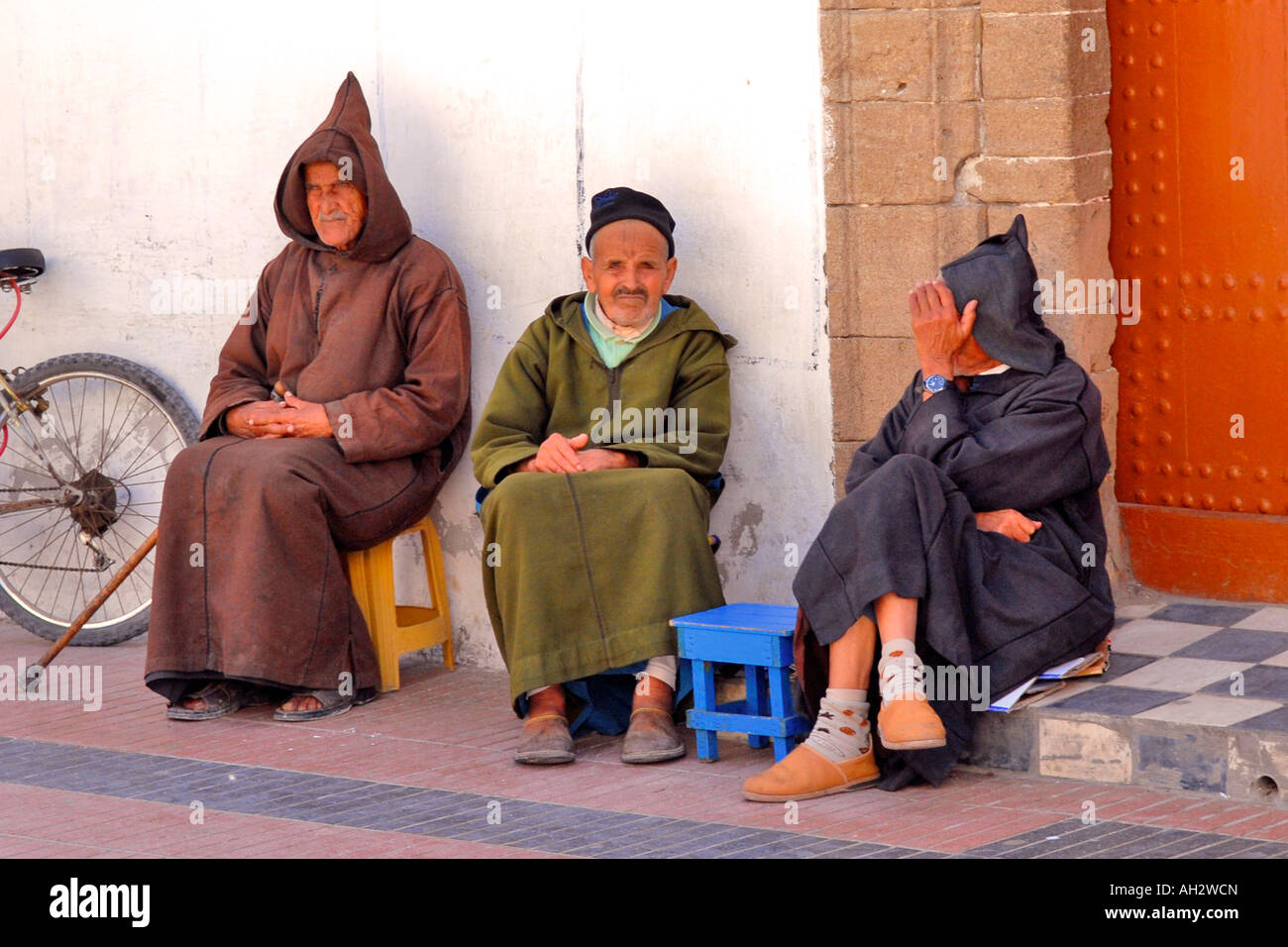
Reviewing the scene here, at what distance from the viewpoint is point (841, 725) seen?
509 cm

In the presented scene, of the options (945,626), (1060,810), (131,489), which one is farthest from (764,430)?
(131,489)

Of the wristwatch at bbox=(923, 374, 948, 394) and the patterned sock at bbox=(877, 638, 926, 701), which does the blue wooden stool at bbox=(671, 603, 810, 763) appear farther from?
the wristwatch at bbox=(923, 374, 948, 394)

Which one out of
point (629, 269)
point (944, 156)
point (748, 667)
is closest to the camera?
point (748, 667)

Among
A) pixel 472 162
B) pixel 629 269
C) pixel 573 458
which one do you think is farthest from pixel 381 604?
pixel 472 162

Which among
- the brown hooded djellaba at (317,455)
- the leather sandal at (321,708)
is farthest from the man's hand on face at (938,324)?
the leather sandal at (321,708)

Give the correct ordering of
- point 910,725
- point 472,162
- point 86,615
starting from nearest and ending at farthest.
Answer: point 910,725 → point 472,162 → point 86,615

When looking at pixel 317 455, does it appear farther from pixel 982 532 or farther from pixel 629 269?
pixel 982 532

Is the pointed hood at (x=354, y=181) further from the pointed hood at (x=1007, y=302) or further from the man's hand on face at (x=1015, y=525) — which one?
the man's hand on face at (x=1015, y=525)

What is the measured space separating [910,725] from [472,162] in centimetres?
292

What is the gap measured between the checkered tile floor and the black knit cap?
1.91 m

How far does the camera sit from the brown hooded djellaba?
20.4 ft

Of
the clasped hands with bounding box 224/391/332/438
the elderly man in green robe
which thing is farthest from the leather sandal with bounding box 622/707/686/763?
the clasped hands with bounding box 224/391/332/438

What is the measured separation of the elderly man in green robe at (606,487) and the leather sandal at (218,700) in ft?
3.30

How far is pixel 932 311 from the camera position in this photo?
529cm
